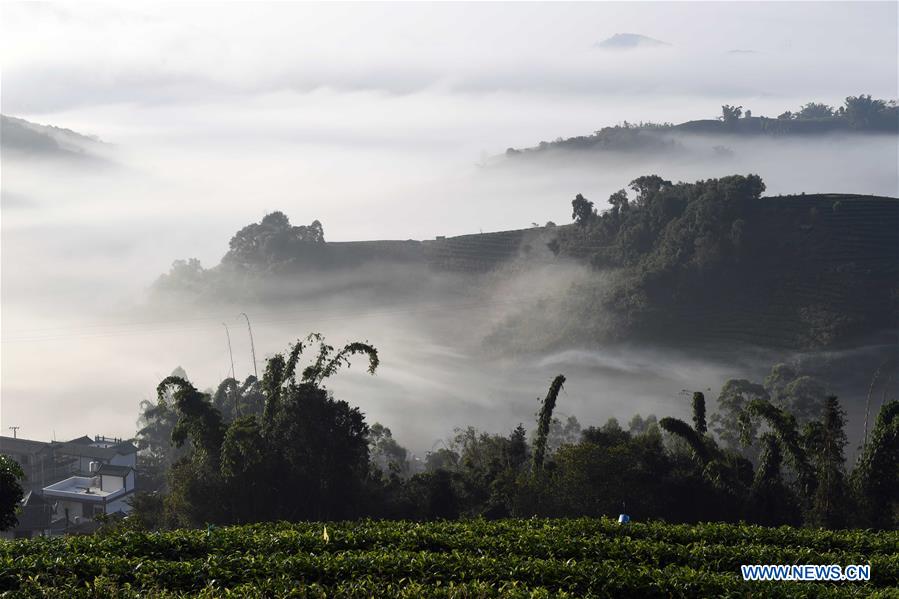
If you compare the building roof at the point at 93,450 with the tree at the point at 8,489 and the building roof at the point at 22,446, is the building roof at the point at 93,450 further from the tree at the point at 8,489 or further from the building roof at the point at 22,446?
the tree at the point at 8,489

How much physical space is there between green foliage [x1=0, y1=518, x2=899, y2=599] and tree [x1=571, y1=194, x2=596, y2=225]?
14245 centimetres

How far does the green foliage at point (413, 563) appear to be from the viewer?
17.2m

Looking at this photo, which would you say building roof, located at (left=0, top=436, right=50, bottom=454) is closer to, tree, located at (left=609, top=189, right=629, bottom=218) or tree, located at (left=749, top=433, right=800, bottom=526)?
tree, located at (left=749, top=433, right=800, bottom=526)

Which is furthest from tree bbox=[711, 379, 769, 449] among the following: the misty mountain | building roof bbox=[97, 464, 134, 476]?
building roof bbox=[97, 464, 134, 476]

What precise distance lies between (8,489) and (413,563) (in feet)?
41.5

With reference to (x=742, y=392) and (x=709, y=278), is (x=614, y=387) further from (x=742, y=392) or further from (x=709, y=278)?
(x=742, y=392)

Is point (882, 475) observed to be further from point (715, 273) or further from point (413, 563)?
point (715, 273)

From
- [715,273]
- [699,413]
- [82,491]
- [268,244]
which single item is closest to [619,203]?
[715,273]

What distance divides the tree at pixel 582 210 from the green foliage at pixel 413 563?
14245 cm

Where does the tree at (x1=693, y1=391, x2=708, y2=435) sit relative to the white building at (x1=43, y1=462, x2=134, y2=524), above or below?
above

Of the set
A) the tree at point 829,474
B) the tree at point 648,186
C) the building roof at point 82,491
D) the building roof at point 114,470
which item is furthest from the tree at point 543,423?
the tree at point 648,186

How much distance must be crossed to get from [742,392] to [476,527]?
81.3 meters

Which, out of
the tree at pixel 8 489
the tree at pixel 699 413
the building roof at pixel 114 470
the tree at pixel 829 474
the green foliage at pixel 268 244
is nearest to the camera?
the tree at pixel 8 489

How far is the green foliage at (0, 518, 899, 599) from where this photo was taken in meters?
17.2
